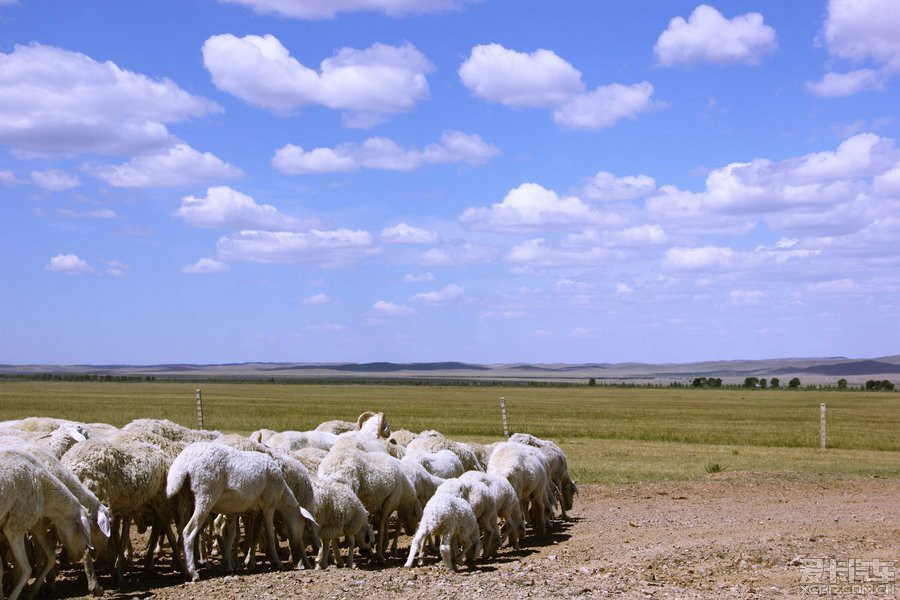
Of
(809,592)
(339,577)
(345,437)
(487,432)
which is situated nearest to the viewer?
(809,592)

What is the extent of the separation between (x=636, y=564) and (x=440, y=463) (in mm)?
4065

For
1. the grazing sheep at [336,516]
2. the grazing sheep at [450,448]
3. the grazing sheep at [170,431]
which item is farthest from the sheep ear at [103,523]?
A: the grazing sheep at [450,448]

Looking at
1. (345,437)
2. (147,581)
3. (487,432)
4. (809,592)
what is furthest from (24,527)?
(487,432)

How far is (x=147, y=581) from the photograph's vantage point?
31.6 ft

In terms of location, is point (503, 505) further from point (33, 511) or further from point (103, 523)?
point (33, 511)

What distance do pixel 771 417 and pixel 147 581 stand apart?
44.4m

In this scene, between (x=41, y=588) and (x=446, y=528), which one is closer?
(x=41, y=588)

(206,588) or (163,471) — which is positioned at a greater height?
(163,471)

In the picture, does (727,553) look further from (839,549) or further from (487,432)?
(487,432)

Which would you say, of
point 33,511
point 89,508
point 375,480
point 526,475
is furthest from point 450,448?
point 33,511

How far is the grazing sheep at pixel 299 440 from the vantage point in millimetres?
13883

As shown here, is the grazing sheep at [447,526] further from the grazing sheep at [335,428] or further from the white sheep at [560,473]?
the grazing sheep at [335,428]

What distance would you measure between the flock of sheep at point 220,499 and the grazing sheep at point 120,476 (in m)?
0.01

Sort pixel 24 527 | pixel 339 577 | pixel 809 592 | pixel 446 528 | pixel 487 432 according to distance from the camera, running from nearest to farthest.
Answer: pixel 24 527
pixel 809 592
pixel 339 577
pixel 446 528
pixel 487 432
